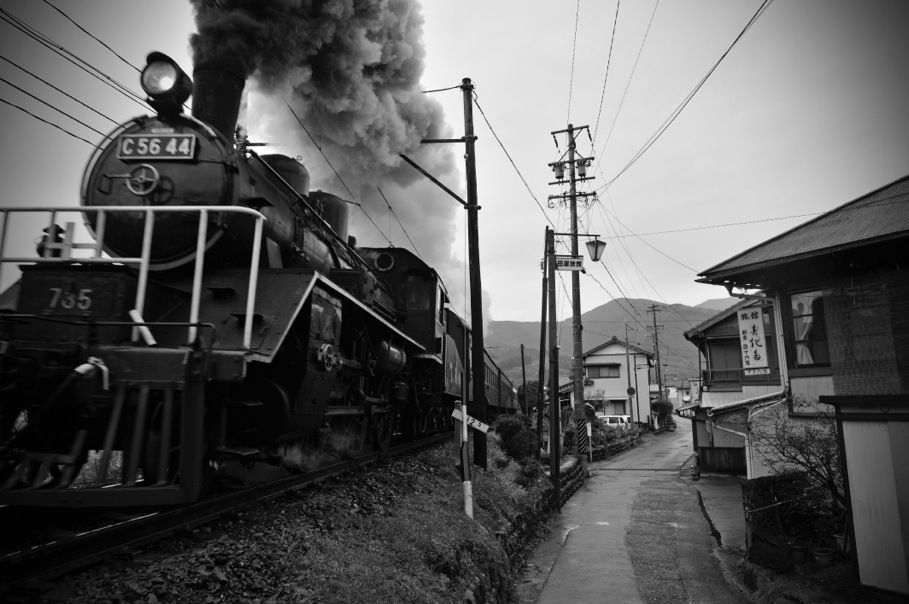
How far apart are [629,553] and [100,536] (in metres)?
7.42

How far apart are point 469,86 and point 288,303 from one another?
24.0ft

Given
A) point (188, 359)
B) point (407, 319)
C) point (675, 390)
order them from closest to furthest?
point (188, 359) < point (407, 319) < point (675, 390)

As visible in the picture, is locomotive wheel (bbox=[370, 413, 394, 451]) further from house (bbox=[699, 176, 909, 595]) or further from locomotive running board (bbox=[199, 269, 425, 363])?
house (bbox=[699, 176, 909, 595])

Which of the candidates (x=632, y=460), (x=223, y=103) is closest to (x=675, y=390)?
(x=632, y=460)

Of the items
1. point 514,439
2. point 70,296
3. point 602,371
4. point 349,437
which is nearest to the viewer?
point 70,296

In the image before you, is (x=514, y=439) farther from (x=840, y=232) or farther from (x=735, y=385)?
(x=735, y=385)

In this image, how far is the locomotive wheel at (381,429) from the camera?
309 inches

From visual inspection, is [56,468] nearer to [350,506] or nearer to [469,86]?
[350,506]

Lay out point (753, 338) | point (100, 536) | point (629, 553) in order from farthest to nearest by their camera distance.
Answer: point (753, 338)
point (629, 553)
point (100, 536)

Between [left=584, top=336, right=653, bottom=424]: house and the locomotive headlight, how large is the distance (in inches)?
1432

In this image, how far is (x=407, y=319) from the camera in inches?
387

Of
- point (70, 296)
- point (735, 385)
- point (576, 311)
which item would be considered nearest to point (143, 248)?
point (70, 296)

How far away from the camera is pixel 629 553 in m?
8.48

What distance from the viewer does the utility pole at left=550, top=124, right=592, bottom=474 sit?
17188mm
